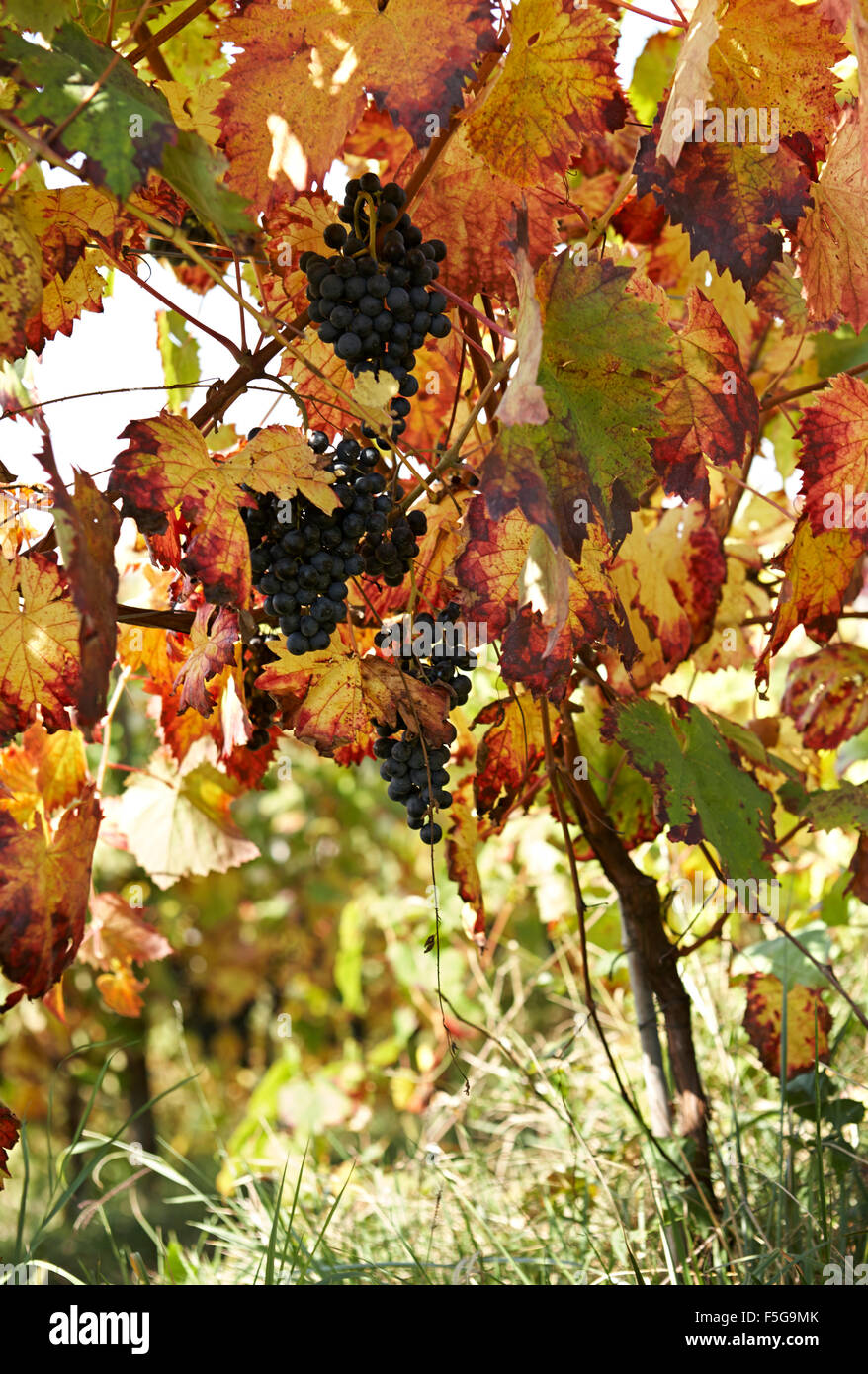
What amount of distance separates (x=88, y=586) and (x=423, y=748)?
0.34 meters

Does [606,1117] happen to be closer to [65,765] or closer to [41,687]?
[65,765]

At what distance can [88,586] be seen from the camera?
0.67m

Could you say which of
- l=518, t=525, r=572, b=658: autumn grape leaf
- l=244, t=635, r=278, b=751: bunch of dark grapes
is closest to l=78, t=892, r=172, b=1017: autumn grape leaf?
l=244, t=635, r=278, b=751: bunch of dark grapes

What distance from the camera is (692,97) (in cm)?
76

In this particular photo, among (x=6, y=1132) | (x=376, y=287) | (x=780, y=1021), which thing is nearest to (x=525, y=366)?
(x=376, y=287)

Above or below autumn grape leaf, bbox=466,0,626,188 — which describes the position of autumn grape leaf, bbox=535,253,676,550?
below

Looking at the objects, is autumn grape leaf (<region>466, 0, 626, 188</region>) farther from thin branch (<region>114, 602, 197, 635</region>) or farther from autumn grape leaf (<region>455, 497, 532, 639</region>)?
thin branch (<region>114, 602, 197, 635</region>)

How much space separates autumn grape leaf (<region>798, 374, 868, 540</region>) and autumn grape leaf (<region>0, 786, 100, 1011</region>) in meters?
0.70

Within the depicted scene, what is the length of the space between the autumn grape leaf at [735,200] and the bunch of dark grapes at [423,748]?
1.16ft

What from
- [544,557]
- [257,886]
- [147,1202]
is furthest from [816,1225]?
[257,886]

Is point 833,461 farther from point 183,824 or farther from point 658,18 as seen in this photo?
point 183,824

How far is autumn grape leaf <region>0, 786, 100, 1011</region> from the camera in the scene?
875 millimetres

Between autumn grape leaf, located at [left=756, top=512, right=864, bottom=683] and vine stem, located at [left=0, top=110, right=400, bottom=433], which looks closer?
vine stem, located at [left=0, top=110, right=400, bottom=433]

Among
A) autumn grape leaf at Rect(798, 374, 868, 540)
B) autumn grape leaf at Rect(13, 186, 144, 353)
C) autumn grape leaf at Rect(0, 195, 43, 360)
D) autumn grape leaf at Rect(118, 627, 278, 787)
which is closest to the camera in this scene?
autumn grape leaf at Rect(0, 195, 43, 360)
